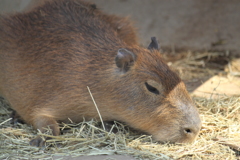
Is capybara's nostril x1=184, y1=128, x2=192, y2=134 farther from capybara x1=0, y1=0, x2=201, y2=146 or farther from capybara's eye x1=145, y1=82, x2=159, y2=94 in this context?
capybara's eye x1=145, y1=82, x2=159, y2=94

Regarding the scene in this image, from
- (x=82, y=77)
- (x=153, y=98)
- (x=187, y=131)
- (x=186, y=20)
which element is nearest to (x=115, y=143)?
(x=153, y=98)

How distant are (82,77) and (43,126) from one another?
86 cm

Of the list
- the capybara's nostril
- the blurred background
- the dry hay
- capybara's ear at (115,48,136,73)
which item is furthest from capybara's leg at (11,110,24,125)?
the blurred background

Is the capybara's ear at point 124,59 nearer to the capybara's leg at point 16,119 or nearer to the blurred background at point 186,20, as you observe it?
the capybara's leg at point 16,119

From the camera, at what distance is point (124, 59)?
184 inches

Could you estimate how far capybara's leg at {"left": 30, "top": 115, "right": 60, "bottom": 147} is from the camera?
14.8ft

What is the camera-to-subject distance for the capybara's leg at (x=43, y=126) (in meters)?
4.51

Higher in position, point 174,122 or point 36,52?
point 36,52

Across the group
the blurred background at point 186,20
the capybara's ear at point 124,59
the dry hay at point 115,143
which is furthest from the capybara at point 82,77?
the blurred background at point 186,20

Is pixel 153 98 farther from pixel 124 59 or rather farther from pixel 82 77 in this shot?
pixel 82 77

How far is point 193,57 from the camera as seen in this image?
345 inches

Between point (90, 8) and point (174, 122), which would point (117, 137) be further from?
point (90, 8)

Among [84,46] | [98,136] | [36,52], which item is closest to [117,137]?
[98,136]

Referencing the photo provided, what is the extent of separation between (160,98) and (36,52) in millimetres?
1973
